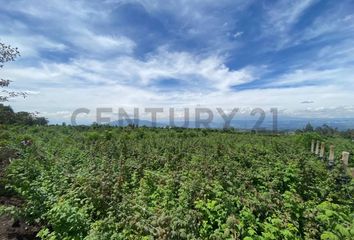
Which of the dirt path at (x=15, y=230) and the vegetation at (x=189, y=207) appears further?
the dirt path at (x=15, y=230)

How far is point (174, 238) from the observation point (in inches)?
144

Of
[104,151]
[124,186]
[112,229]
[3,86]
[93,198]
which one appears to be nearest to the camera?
[112,229]

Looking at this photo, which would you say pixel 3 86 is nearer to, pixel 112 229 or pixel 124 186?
pixel 124 186

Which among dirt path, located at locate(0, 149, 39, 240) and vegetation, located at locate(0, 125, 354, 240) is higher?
vegetation, located at locate(0, 125, 354, 240)

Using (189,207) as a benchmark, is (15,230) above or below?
below

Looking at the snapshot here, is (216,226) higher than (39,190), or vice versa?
(39,190)

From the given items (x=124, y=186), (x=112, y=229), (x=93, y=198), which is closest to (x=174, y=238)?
(x=112, y=229)

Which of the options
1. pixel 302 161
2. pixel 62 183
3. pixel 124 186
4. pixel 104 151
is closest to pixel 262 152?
pixel 302 161

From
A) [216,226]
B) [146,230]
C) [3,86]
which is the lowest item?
[216,226]

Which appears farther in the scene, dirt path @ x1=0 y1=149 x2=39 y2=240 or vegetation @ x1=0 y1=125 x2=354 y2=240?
dirt path @ x1=0 y1=149 x2=39 y2=240

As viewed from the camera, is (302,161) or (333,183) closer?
(333,183)

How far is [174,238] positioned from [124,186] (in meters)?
2.61

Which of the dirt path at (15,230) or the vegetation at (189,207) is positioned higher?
the vegetation at (189,207)

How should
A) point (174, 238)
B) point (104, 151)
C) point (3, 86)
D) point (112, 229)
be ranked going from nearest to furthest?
point (174, 238) < point (112, 229) < point (3, 86) < point (104, 151)
